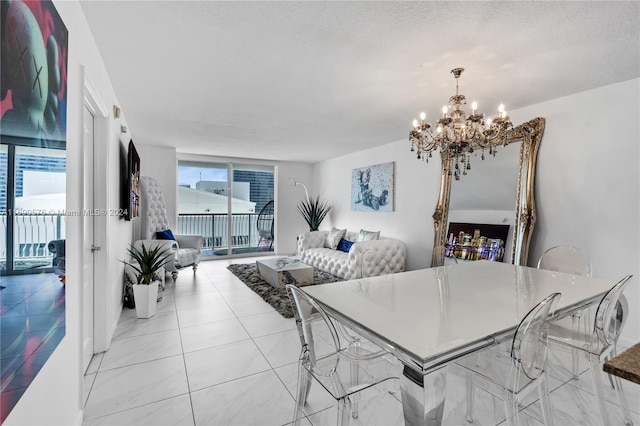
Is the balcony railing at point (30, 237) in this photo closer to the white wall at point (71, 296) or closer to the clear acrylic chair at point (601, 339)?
the white wall at point (71, 296)

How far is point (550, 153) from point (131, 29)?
148 inches

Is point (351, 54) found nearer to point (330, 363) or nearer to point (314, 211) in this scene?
point (330, 363)

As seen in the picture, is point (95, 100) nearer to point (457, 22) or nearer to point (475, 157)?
point (457, 22)

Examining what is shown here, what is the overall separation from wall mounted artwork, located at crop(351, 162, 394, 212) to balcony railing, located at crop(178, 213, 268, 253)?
2685 millimetres

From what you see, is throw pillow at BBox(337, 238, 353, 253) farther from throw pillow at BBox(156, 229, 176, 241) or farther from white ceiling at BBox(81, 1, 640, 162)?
throw pillow at BBox(156, 229, 176, 241)

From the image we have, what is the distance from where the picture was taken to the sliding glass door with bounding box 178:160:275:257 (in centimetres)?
658

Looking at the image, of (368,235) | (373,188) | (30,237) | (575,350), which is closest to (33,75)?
(30,237)

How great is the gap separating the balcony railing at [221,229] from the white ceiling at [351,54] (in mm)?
3452

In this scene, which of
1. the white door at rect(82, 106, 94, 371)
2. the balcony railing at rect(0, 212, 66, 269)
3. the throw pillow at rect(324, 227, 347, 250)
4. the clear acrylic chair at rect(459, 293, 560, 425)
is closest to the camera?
the balcony railing at rect(0, 212, 66, 269)

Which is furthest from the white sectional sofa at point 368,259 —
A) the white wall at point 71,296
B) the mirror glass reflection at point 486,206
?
the white wall at point 71,296

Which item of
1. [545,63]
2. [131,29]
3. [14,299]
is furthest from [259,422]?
[545,63]

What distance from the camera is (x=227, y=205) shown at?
6.85 m

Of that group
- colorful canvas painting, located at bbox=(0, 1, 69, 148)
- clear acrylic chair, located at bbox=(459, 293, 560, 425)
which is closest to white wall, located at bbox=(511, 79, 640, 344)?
clear acrylic chair, located at bbox=(459, 293, 560, 425)

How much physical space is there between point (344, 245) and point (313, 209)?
5.05 ft
